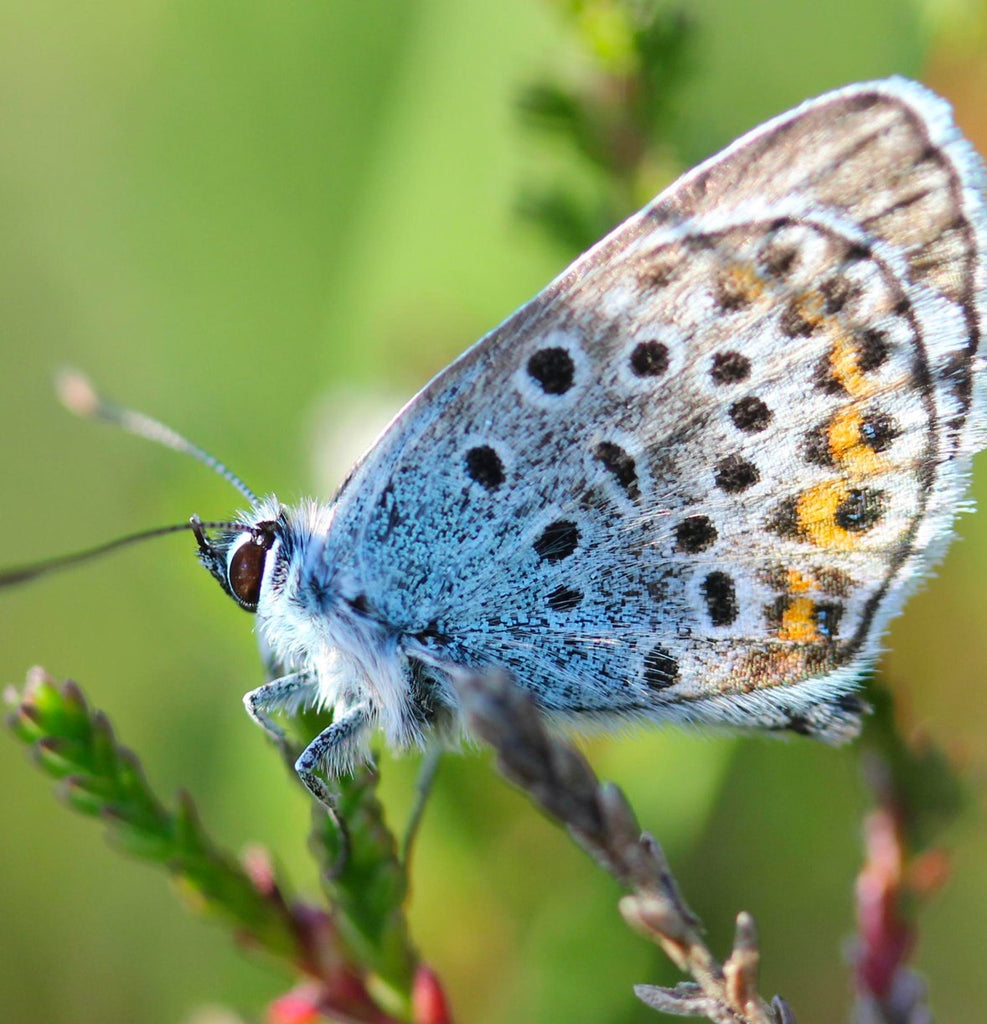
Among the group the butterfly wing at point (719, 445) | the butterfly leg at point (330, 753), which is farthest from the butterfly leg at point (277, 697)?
the butterfly wing at point (719, 445)

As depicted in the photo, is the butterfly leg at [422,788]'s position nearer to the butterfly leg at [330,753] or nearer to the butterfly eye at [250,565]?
the butterfly leg at [330,753]

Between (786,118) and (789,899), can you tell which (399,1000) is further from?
(786,118)

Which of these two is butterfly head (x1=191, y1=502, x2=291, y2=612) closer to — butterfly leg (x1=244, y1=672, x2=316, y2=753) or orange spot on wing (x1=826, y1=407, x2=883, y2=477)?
butterfly leg (x1=244, y1=672, x2=316, y2=753)

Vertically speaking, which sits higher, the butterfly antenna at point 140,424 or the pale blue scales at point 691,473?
the butterfly antenna at point 140,424

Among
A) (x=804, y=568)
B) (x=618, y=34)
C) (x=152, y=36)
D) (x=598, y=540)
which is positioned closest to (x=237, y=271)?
(x=152, y=36)

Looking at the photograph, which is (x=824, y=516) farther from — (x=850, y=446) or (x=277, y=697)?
(x=277, y=697)

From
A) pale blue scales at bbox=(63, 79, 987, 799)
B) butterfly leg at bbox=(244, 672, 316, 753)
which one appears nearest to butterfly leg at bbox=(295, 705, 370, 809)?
pale blue scales at bbox=(63, 79, 987, 799)

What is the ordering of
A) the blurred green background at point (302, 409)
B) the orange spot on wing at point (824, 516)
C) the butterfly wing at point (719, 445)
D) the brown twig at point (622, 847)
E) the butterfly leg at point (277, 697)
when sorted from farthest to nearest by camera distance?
the blurred green background at point (302, 409) → the butterfly leg at point (277, 697) → the orange spot on wing at point (824, 516) → the butterfly wing at point (719, 445) → the brown twig at point (622, 847)
